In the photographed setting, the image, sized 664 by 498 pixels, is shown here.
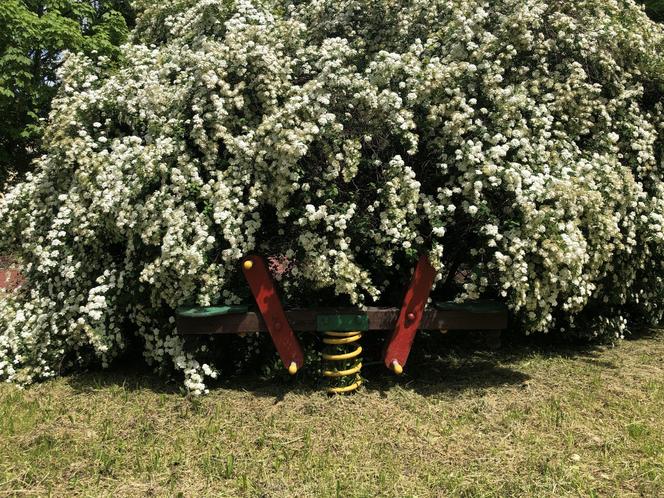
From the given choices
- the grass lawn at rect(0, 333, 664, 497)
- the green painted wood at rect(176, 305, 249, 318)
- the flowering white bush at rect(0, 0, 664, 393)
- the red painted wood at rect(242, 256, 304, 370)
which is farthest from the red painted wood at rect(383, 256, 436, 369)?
the green painted wood at rect(176, 305, 249, 318)

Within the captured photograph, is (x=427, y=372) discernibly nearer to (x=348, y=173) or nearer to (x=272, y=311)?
(x=272, y=311)

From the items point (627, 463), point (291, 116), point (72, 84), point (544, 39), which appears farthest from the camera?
point (72, 84)

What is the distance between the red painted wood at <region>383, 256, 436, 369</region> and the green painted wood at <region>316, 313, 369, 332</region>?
32 cm

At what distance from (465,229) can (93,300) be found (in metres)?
3.05

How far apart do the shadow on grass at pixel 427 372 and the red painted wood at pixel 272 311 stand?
0.33 metres

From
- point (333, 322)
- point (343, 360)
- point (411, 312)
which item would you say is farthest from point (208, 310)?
point (411, 312)

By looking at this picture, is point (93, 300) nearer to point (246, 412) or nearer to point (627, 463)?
point (246, 412)

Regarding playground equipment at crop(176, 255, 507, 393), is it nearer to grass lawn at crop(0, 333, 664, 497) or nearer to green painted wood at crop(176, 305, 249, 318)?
green painted wood at crop(176, 305, 249, 318)

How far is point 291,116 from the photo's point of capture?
434cm

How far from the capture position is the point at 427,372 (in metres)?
5.30

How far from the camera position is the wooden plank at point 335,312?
4617 millimetres

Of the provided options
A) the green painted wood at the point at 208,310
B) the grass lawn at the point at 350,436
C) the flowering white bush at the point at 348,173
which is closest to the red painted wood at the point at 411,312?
the flowering white bush at the point at 348,173

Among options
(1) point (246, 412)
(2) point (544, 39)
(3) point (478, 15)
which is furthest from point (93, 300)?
(2) point (544, 39)

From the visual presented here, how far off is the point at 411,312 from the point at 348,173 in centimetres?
124
